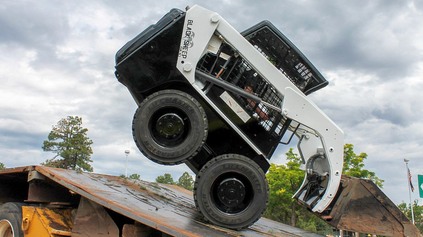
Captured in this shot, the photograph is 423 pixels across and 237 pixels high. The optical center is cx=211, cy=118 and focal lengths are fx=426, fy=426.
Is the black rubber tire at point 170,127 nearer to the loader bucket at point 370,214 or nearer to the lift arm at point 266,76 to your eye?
the lift arm at point 266,76

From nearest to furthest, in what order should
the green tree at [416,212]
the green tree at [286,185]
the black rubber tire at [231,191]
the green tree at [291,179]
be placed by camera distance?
the black rubber tire at [231,191]
the green tree at [291,179]
the green tree at [286,185]
the green tree at [416,212]

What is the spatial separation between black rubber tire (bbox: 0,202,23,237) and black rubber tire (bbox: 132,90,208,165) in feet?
5.14

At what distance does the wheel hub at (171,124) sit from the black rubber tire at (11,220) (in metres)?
1.86

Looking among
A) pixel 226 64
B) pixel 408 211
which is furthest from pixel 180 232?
pixel 408 211

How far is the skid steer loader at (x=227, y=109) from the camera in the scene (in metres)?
4.73

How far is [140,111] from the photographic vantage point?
4.83 metres

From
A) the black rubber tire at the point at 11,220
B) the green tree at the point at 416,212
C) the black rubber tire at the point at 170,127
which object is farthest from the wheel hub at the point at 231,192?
the green tree at the point at 416,212

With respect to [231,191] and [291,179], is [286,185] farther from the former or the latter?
[231,191]

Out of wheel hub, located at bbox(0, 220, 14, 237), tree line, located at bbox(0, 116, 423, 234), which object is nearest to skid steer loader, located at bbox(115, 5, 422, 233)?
wheel hub, located at bbox(0, 220, 14, 237)

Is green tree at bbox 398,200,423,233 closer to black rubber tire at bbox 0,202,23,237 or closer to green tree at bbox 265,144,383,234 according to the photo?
green tree at bbox 265,144,383,234

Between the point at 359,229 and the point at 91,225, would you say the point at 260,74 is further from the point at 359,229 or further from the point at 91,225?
the point at 91,225

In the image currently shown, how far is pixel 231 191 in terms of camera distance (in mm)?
4719

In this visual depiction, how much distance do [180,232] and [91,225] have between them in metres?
1.22

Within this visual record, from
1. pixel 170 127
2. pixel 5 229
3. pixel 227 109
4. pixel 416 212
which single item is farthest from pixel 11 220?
pixel 416 212
